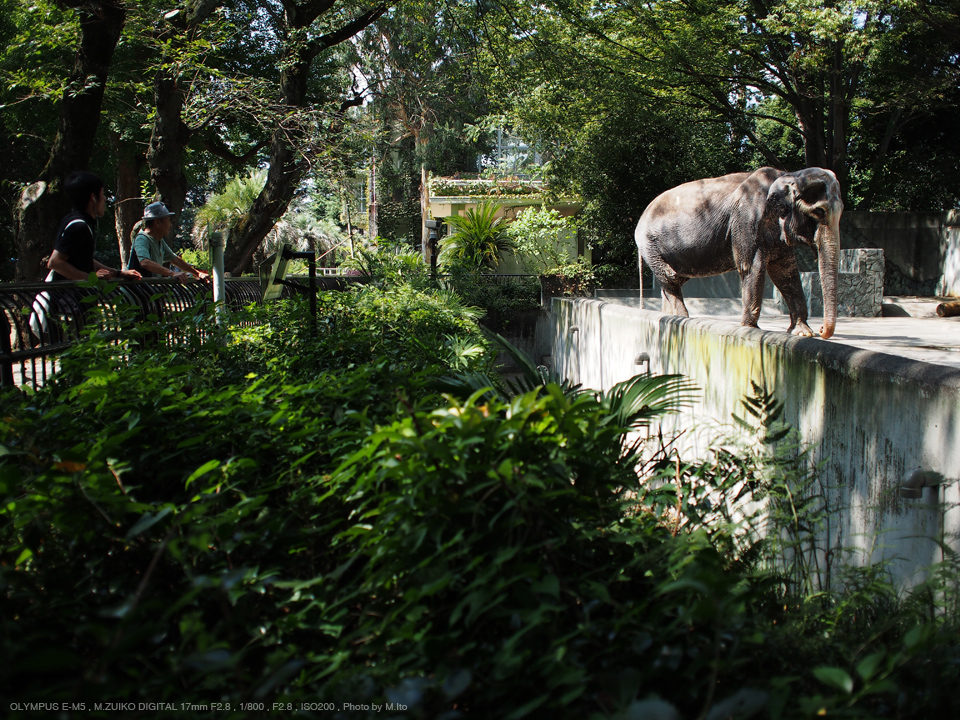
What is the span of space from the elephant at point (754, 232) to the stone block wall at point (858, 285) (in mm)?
6032

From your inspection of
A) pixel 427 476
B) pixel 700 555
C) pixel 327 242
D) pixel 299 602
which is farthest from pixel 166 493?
pixel 327 242

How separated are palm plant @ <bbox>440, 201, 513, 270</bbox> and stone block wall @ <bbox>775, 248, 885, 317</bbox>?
24.0ft

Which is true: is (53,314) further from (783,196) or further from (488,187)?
(488,187)

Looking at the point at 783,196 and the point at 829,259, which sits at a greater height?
the point at 783,196

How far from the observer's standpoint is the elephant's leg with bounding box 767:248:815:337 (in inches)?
293

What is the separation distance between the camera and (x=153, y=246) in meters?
7.13

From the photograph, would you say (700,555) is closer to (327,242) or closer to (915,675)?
(915,675)

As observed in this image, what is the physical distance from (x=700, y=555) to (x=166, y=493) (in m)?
1.70

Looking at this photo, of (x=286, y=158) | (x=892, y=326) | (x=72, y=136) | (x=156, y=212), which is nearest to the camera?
(x=156, y=212)

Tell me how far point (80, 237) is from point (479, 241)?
1360 centimetres

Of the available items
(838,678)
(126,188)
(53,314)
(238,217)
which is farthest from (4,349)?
(238,217)

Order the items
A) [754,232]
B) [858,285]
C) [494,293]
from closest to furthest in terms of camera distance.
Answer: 1. [754,232]
2. [858,285]
3. [494,293]

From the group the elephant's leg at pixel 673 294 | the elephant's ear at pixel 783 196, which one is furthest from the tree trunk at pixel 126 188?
the elephant's ear at pixel 783 196

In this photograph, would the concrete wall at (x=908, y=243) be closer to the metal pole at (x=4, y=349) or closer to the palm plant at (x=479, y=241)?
the palm plant at (x=479, y=241)
